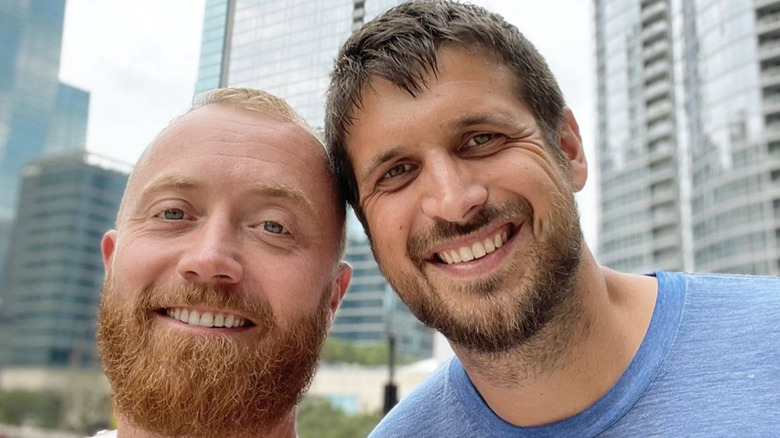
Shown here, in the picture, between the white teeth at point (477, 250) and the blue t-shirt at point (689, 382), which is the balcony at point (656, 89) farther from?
the white teeth at point (477, 250)

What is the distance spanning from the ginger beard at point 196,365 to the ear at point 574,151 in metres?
0.70

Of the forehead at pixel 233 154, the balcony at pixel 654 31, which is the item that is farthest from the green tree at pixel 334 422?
the balcony at pixel 654 31

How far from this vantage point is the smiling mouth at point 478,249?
1236 millimetres

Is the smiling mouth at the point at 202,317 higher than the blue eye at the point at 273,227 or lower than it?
lower

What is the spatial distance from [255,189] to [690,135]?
33.0 m

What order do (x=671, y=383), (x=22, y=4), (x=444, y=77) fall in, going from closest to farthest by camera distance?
1. (x=671, y=383)
2. (x=444, y=77)
3. (x=22, y=4)

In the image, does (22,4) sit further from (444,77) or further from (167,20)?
(444,77)

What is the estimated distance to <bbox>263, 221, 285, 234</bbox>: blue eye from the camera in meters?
1.34

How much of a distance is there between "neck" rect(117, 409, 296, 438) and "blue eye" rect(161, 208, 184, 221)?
0.42 metres

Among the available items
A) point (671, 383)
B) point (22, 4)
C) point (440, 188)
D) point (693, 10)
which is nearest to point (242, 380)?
point (440, 188)

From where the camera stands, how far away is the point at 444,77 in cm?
135

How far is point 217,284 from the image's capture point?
1219mm

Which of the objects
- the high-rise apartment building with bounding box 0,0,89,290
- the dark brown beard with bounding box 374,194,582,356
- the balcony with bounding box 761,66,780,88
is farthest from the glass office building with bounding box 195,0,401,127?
the balcony with bounding box 761,66,780,88

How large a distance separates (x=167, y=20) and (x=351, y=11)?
0.66 metres
